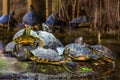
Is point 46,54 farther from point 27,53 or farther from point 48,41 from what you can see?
point 48,41

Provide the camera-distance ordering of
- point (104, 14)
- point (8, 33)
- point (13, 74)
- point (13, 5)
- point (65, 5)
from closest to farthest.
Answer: point (13, 74)
point (104, 14)
point (65, 5)
point (8, 33)
point (13, 5)

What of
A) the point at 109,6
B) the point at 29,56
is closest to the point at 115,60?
the point at 109,6

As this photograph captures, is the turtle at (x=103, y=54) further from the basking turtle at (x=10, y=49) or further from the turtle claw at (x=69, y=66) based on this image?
the basking turtle at (x=10, y=49)

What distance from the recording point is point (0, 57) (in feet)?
18.9

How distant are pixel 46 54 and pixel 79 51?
55 centimetres

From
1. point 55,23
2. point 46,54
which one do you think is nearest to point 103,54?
point 46,54

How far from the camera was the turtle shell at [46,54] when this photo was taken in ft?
18.3

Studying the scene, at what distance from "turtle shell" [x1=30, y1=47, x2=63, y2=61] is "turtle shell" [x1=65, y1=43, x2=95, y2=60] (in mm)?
255

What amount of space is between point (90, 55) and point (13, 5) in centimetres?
723

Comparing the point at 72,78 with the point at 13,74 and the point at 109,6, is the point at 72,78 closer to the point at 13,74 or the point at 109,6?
the point at 13,74

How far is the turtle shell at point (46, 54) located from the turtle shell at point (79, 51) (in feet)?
0.84

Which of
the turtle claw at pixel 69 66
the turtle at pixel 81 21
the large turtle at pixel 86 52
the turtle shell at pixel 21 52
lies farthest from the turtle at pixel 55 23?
the turtle claw at pixel 69 66

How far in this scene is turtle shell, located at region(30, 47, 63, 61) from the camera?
18.3 feet

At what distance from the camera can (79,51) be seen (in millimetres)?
5914
